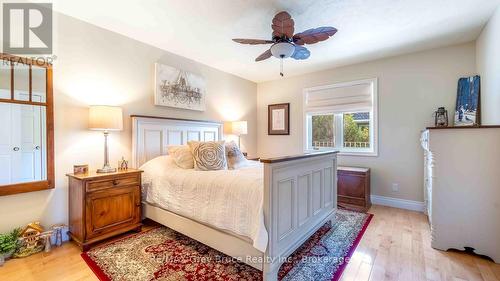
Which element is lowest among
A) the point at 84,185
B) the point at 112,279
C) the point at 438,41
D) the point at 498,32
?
the point at 112,279

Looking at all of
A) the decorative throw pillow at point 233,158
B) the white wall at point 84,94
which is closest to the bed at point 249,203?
the white wall at point 84,94

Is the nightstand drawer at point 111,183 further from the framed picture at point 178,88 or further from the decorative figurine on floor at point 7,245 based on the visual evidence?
the framed picture at point 178,88

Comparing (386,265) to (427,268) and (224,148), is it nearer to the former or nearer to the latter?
(427,268)

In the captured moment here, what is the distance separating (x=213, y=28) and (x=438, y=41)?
10.1 feet

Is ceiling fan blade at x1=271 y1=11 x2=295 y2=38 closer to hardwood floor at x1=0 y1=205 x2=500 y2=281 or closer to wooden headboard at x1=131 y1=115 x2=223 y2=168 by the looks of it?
wooden headboard at x1=131 y1=115 x2=223 y2=168

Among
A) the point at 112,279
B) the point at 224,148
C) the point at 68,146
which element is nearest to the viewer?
the point at 112,279

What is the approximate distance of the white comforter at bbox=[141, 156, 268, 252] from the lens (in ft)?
5.61

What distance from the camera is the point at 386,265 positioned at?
1938 millimetres

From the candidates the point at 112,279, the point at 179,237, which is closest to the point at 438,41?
the point at 179,237

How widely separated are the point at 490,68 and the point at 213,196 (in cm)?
331

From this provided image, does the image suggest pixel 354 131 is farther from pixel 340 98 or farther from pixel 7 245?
pixel 7 245

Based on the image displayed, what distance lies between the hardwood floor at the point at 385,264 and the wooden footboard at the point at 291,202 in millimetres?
494

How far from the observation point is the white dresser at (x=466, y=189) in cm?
201

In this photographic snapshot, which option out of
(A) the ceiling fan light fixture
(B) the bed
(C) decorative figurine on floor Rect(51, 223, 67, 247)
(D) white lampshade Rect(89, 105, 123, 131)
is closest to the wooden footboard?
(B) the bed
